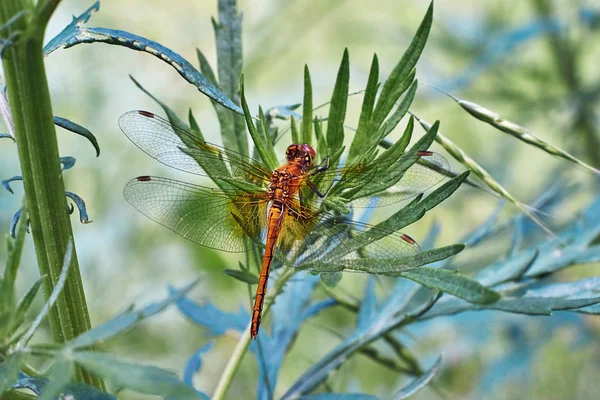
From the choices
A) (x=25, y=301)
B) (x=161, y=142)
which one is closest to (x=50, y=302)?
(x=25, y=301)

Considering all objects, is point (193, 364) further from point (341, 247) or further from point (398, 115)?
point (398, 115)

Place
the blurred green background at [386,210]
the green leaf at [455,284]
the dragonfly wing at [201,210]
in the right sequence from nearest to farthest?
the green leaf at [455,284] → the dragonfly wing at [201,210] → the blurred green background at [386,210]

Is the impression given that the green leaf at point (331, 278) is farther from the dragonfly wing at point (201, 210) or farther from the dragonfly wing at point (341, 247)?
the dragonfly wing at point (201, 210)

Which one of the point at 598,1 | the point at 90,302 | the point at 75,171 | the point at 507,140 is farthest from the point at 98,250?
the point at 598,1

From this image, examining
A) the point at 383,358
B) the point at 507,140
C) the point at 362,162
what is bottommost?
the point at 383,358

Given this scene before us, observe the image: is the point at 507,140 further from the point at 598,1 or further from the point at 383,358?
the point at 383,358

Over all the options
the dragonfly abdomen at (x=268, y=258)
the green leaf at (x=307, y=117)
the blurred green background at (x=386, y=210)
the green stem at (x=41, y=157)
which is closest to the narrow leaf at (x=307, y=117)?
the green leaf at (x=307, y=117)
